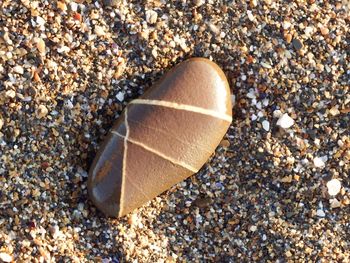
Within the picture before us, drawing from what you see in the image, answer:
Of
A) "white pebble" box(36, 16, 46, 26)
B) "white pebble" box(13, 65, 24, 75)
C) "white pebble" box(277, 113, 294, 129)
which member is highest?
"white pebble" box(36, 16, 46, 26)

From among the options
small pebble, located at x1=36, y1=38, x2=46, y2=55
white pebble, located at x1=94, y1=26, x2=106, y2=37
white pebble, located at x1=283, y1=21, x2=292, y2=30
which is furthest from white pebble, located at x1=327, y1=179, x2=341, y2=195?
small pebble, located at x1=36, y1=38, x2=46, y2=55

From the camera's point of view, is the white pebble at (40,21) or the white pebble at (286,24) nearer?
the white pebble at (40,21)

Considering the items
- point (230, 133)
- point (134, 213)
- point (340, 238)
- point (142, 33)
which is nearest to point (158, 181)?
point (134, 213)

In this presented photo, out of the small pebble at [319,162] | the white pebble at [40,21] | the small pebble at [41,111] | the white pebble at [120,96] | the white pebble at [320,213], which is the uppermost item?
the white pebble at [40,21]

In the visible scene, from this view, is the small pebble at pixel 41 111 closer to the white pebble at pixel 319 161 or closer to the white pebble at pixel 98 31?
the white pebble at pixel 98 31

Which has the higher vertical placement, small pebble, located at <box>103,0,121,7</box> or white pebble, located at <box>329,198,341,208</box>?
small pebble, located at <box>103,0,121,7</box>

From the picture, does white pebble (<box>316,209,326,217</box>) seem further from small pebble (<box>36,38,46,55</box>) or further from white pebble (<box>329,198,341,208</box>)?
small pebble (<box>36,38,46,55</box>)

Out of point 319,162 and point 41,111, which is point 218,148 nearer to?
point 319,162

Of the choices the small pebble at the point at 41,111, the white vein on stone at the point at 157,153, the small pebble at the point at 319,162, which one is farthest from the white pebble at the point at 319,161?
the small pebble at the point at 41,111
